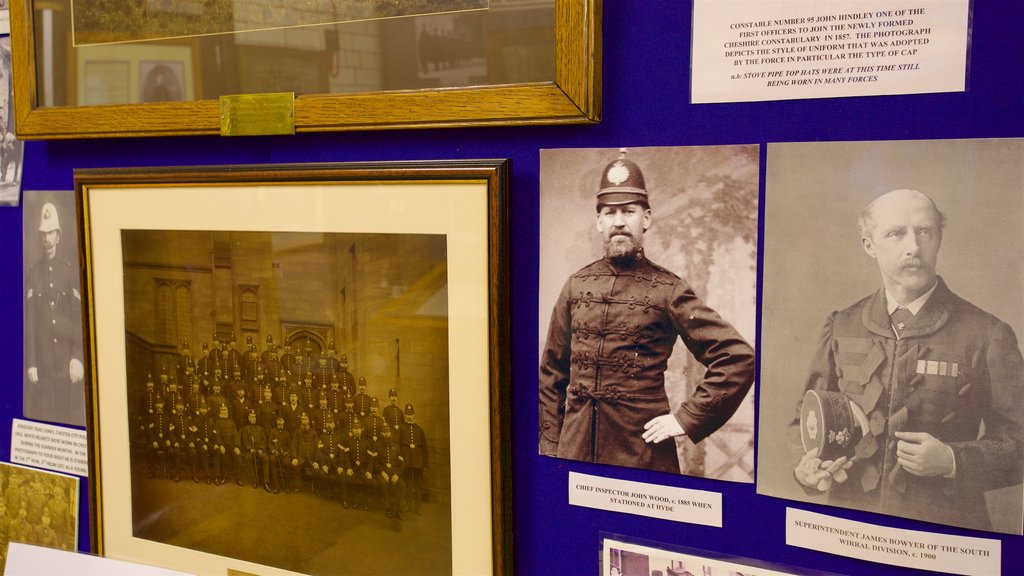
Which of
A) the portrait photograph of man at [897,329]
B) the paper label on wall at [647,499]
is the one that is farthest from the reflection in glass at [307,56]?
the paper label on wall at [647,499]

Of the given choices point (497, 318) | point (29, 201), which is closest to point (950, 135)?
point (497, 318)

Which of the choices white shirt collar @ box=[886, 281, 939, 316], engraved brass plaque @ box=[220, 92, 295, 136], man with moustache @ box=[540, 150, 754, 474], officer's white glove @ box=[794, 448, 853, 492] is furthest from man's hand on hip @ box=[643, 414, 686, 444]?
engraved brass plaque @ box=[220, 92, 295, 136]

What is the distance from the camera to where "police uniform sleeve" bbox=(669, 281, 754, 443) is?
76cm

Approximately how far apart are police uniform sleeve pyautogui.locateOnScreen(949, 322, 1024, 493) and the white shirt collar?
0.18ft

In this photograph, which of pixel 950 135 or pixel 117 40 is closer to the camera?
pixel 950 135

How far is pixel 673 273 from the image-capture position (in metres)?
0.78

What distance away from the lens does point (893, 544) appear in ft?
2.40

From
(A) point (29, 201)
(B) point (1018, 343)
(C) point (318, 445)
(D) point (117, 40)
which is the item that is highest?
(D) point (117, 40)

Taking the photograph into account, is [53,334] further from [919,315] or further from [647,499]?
[919,315]

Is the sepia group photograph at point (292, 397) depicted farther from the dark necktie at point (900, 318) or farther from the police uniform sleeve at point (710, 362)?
the dark necktie at point (900, 318)

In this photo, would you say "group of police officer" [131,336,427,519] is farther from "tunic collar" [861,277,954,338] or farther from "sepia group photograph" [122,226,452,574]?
"tunic collar" [861,277,954,338]

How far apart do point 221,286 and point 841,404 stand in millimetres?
665

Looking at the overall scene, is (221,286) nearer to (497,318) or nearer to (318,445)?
(318,445)

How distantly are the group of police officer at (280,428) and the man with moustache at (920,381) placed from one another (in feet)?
1.40
